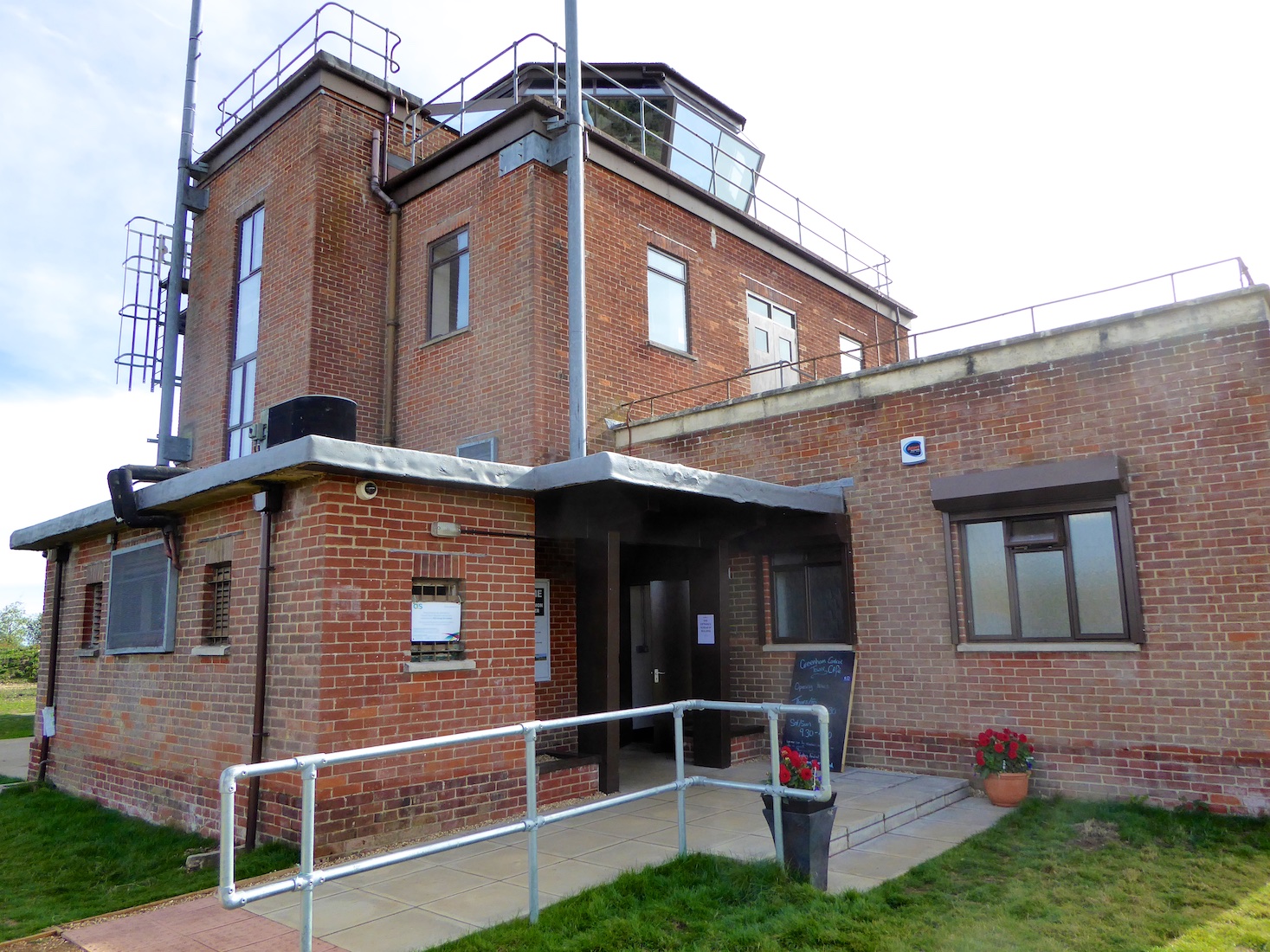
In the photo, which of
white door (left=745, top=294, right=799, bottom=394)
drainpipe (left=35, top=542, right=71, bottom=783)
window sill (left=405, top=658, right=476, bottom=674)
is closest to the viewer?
window sill (left=405, top=658, right=476, bottom=674)

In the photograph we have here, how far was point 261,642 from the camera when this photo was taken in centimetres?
716

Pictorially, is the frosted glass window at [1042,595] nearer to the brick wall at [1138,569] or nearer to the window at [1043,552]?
the window at [1043,552]

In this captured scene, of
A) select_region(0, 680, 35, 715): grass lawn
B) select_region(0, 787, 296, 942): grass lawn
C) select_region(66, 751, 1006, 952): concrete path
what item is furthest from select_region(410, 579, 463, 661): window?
select_region(0, 680, 35, 715): grass lawn

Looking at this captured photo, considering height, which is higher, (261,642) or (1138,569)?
(1138,569)

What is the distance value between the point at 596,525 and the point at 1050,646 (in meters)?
4.40

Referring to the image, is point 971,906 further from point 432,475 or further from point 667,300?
point 667,300

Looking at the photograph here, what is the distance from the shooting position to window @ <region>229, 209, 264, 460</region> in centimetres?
1370

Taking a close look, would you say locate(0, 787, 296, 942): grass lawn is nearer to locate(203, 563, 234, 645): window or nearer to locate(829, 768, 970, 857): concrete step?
locate(203, 563, 234, 645): window

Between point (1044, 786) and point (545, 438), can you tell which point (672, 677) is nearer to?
point (545, 438)

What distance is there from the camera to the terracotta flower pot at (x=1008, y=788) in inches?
310

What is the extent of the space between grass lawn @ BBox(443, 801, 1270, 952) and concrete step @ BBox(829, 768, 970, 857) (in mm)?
708

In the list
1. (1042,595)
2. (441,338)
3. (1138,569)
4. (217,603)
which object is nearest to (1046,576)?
(1042,595)

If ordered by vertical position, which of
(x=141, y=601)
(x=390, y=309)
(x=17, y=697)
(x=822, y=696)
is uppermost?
(x=390, y=309)

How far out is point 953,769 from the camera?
345 inches
